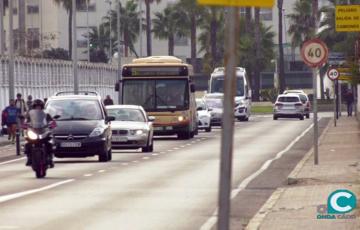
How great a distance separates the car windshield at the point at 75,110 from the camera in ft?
111

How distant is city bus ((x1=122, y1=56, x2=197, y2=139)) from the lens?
49719mm

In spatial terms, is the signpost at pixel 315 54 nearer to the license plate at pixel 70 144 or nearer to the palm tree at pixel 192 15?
the license plate at pixel 70 144

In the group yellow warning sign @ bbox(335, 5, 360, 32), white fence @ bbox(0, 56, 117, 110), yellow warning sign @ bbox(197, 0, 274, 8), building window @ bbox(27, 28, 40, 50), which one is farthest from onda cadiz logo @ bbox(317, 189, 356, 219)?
building window @ bbox(27, 28, 40, 50)

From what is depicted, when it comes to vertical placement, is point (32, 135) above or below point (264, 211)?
above

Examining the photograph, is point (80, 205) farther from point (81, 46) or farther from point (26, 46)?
point (81, 46)

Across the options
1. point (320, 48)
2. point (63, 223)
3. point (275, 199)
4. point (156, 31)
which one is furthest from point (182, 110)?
point (156, 31)

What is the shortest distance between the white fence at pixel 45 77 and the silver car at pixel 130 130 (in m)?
17.9

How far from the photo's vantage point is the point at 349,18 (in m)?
28.3

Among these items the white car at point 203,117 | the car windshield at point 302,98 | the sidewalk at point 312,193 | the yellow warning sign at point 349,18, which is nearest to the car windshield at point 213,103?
the white car at point 203,117

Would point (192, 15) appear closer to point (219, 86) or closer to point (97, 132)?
point (219, 86)

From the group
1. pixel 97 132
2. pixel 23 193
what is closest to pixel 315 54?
Answer: pixel 97 132

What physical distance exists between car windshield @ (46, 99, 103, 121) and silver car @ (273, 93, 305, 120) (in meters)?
46.4

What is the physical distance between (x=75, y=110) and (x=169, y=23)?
273ft

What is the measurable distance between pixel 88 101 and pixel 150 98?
15.8 meters
